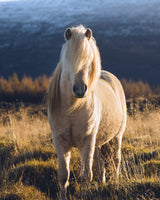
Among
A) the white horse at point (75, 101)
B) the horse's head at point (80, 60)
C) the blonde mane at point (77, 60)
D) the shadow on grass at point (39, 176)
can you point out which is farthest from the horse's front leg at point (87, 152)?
the shadow on grass at point (39, 176)

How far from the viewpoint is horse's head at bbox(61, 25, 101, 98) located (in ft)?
6.75

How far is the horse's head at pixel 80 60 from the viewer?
6.75ft

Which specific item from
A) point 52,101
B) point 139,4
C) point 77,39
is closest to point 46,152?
point 52,101

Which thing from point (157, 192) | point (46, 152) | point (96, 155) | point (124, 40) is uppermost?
point (157, 192)

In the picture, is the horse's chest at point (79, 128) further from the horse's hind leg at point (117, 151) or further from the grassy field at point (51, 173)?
the horse's hind leg at point (117, 151)

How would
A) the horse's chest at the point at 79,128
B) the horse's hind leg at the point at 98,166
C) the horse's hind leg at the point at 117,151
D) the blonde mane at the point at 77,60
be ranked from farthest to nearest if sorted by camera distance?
1. the horse's hind leg at the point at 117,151
2. the horse's hind leg at the point at 98,166
3. the horse's chest at the point at 79,128
4. the blonde mane at the point at 77,60

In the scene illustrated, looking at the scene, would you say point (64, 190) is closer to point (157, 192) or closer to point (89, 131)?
point (89, 131)

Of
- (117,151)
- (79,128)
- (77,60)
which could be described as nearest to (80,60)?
(77,60)

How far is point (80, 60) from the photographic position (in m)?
2.13

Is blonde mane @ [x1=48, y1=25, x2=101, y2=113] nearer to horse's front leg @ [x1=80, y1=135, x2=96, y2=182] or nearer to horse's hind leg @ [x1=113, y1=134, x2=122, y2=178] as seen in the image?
horse's front leg @ [x1=80, y1=135, x2=96, y2=182]

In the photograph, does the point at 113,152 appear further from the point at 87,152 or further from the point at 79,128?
the point at 79,128

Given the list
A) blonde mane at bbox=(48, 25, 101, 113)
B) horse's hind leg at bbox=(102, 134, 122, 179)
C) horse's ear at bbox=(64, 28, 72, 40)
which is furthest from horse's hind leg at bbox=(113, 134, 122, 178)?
horse's ear at bbox=(64, 28, 72, 40)

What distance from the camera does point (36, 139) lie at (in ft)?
15.8

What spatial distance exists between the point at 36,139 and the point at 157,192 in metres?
3.01
